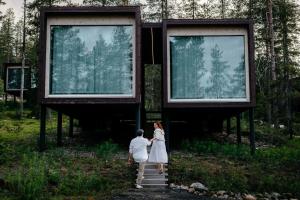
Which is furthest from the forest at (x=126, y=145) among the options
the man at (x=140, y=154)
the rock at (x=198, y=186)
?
the man at (x=140, y=154)

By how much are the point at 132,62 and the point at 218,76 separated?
4198 millimetres

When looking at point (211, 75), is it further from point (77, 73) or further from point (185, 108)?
point (77, 73)

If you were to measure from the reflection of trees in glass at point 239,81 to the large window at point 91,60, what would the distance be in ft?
16.2

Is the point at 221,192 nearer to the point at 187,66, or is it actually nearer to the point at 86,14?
the point at 187,66

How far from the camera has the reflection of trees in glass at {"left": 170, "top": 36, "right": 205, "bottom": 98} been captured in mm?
21297

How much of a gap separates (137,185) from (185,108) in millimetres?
7106

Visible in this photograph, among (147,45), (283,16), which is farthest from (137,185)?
(283,16)

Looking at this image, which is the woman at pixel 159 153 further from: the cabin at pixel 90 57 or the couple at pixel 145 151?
the cabin at pixel 90 57

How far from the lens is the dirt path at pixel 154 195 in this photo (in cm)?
1355

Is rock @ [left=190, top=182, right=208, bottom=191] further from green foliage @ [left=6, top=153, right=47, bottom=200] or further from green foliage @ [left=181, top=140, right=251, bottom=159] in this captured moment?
green foliage @ [left=181, top=140, right=251, bottom=159]

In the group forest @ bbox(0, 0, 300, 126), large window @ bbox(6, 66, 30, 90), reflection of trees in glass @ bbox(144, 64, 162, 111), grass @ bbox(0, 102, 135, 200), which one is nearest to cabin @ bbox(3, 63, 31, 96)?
large window @ bbox(6, 66, 30, 90)

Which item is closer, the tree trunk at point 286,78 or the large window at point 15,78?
the tree trunk at point 286,78

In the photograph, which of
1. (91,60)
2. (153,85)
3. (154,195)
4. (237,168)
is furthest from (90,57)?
(153,85)

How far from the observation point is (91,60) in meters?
20.7
